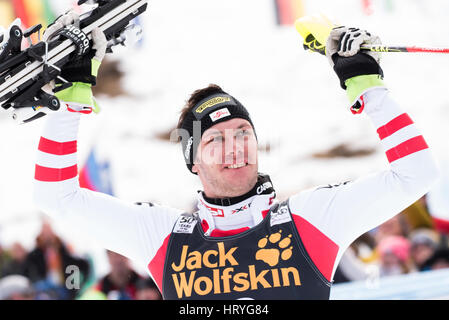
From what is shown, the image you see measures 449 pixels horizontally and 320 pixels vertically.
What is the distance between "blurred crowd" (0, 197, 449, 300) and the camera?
4.53 meters

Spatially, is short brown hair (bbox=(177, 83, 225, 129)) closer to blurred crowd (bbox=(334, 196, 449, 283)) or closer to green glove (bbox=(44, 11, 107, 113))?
green glove (bbox=(44, 11, 107, 113))

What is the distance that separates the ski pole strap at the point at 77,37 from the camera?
245cm

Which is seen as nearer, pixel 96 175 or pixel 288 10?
pixel 96 175

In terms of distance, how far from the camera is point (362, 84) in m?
2.28

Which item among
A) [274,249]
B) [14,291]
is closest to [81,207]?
[274,249]

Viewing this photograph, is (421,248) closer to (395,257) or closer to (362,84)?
(395,257)

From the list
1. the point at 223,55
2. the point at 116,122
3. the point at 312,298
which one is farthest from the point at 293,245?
the point at 116,122

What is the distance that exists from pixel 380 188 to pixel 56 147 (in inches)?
51.6

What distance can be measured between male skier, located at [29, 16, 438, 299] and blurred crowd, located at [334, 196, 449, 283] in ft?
8.29

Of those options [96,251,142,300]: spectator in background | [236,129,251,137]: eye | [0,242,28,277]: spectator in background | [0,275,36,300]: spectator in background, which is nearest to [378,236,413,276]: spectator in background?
[96,251,142,300]: spectator in background

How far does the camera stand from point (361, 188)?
229 cm

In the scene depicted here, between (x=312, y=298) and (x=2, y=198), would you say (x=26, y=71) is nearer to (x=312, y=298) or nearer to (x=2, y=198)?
(x=312, y=298)

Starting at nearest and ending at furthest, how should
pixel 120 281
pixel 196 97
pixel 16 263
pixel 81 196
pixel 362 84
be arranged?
pixel 362 84
pixel 81 196
pixel 196 97
pixel 120 281
pixel 16 263
